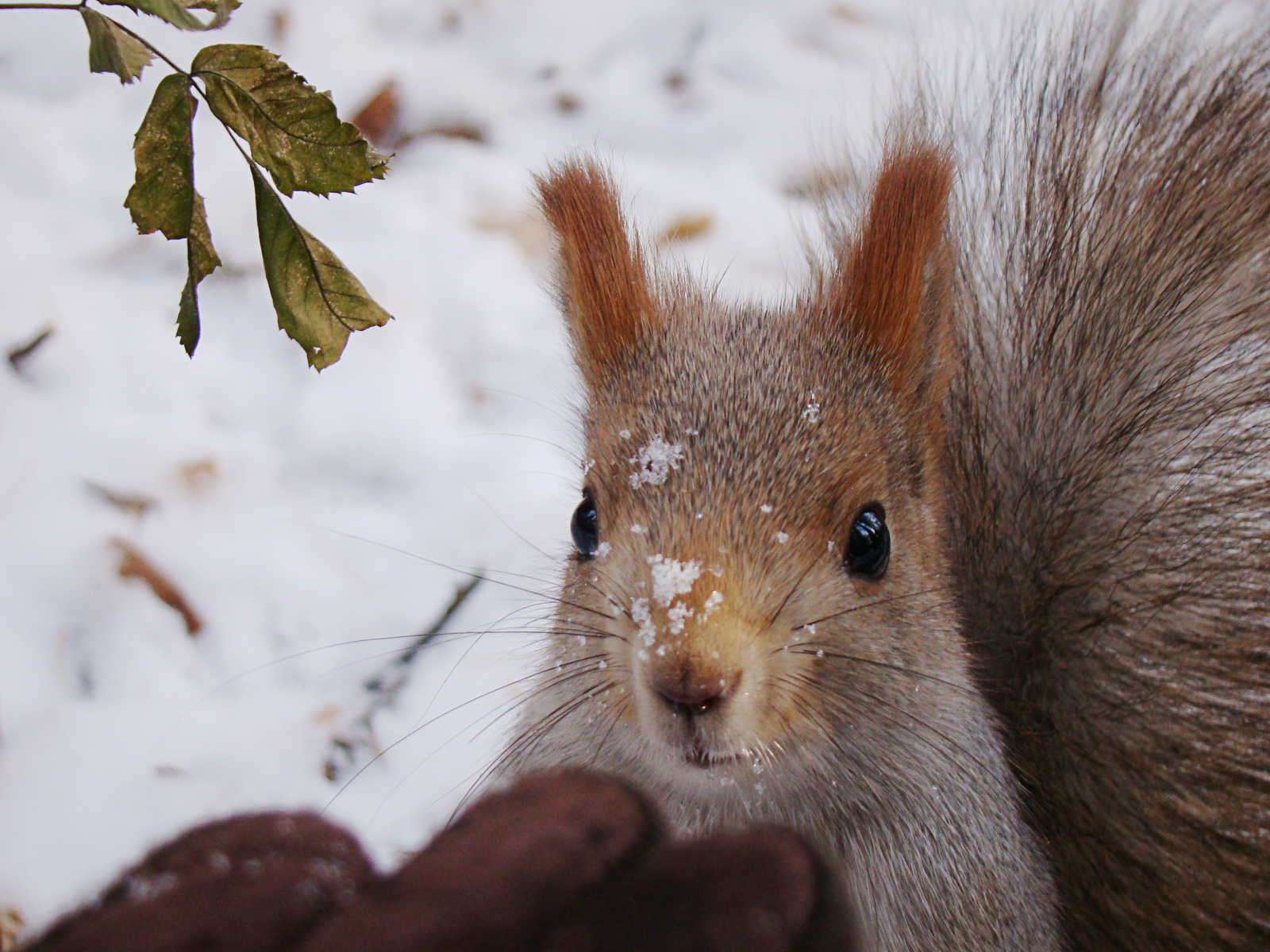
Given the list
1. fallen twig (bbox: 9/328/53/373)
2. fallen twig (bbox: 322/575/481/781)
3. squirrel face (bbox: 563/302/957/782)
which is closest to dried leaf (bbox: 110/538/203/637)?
fallen twig (bbox: 322/575/481/781)

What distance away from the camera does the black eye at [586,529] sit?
3.73 ft

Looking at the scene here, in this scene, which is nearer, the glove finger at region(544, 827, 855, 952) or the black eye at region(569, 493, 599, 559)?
the glove finger at region(544, 827, 855, 952)

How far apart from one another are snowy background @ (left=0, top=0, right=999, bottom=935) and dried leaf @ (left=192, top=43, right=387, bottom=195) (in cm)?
49

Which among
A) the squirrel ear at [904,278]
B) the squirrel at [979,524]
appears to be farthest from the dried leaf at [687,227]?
the squirrel ear at [904,278]

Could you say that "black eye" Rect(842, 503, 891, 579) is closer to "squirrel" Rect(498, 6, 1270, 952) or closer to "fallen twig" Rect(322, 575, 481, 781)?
"squirrel" Rect(498, 6, 1270, 952)

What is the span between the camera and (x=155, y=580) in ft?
5.03

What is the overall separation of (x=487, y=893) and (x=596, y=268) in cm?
86

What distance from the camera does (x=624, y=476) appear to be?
1089 mm

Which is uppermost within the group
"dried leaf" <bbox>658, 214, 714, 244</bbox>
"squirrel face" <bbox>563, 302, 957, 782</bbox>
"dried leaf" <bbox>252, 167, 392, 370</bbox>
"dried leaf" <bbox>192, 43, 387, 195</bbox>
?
"dried leaf" <bbox>658, 214, 714, 244</bbox>

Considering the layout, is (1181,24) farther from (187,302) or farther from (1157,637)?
(187,302)

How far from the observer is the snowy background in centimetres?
139

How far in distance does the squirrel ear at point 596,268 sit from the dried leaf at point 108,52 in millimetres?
589

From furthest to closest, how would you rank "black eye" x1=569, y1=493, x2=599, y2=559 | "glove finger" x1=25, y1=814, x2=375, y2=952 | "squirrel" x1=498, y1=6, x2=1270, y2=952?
"black eye" x1=569, y1=493, x2=599, y2=559 < "squirrel" x1=498, y1=6, x2=1270, y2=952 < "glove finger" x1=25, y1=814, x2=375, y2=952

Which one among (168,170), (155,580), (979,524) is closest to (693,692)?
(168,170)
